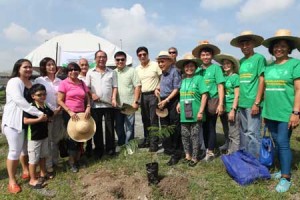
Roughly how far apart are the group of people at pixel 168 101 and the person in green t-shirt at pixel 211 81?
0.05 ft

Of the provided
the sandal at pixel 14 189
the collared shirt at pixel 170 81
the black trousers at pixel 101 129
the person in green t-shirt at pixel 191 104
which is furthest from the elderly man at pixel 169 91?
the sandal at pixel 14 189

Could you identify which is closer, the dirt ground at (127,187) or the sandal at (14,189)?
the dirt ground at (127,187)

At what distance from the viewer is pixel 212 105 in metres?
4.84

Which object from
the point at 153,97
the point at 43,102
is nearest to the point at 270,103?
the point at 153,97

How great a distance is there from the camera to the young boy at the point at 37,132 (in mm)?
4242

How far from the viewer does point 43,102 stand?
4469 mm

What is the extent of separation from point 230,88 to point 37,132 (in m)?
3.21

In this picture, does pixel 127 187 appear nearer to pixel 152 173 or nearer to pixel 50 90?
pixel 152 173

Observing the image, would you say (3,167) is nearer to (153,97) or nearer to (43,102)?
(43,102)

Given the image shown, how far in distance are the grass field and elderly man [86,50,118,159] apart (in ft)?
1.96

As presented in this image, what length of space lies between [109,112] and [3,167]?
2335 millimetres

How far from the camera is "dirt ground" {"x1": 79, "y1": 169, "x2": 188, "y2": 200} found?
391cm

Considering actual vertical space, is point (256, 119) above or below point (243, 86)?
below

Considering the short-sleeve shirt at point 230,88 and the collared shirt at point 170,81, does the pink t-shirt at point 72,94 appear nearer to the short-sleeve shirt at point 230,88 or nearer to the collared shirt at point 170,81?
the collared shirt at point 170,81
